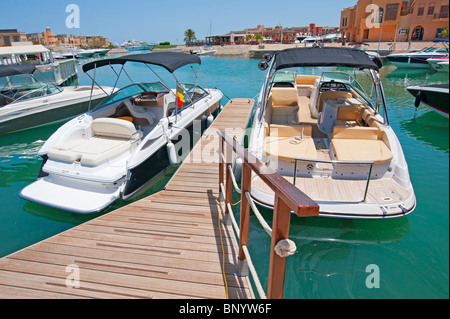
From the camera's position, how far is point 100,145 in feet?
17.2

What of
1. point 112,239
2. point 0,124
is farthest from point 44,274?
point 0,124

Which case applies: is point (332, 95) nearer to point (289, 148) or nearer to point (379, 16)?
point (289, 148)

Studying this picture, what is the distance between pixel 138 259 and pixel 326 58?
4.36m

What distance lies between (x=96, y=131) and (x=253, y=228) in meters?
3.66

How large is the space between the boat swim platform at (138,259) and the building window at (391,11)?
4525cm

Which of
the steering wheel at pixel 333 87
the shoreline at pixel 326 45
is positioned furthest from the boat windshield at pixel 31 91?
the shoreline at pixel 326 45

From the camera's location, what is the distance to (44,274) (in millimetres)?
2926

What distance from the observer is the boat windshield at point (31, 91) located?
9.57m

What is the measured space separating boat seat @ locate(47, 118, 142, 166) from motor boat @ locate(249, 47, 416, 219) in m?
2.40

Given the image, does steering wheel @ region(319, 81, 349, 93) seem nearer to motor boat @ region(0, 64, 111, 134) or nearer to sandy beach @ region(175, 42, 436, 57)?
motor boat @ region(0, 64, 111, 134)

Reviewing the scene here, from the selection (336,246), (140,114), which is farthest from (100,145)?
(336,246)

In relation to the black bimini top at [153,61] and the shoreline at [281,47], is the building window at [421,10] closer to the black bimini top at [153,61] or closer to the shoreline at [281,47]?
the shoreline at [281,47]

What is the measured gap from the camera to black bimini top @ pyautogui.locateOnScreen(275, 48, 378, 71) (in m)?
4.73
